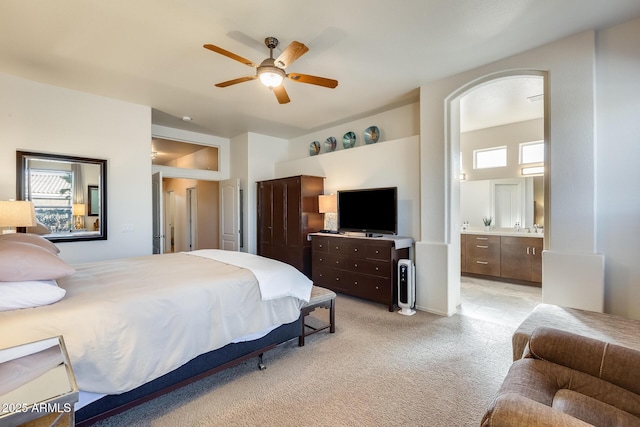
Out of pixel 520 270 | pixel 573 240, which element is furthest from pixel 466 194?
pixel 573 240

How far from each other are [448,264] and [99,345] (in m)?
3.46

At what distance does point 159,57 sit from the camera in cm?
301

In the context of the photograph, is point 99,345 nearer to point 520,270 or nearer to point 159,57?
point 159,57

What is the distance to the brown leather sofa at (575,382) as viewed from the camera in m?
1.16

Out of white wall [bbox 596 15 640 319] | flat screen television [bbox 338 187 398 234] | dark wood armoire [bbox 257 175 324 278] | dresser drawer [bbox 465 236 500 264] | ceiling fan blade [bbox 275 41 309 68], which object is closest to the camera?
ceiling fan blade [bbox 275 41 309 68]

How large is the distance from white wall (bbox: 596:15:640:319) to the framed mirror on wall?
5.75m

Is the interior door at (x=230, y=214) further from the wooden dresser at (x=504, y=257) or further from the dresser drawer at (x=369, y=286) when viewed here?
the wooden dresser at (x=504, y=257)

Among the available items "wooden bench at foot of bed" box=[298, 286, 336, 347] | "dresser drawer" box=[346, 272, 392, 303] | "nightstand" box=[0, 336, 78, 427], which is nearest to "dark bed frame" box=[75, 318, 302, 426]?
"wooden bench at foot of bed" box=[298, 286, 336, 347]

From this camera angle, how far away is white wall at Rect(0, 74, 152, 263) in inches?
134

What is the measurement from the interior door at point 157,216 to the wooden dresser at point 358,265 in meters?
2.48

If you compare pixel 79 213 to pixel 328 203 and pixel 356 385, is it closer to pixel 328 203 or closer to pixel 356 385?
pixel 328 203

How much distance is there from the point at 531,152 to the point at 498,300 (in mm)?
2840

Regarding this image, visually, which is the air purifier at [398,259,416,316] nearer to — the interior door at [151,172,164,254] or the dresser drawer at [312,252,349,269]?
the dresser drawer at [312,252,349,269]

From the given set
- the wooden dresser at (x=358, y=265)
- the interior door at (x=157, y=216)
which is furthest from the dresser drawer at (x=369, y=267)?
the interior door at (x=157, y=216)
